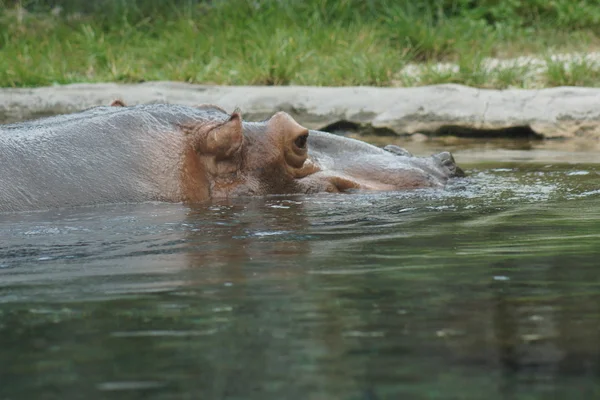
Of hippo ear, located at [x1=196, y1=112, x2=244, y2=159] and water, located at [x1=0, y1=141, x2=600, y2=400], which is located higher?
hippo ear, located at [x1=196, y1=112, x2=244, y2=159]

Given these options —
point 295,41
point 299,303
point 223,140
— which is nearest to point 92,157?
point 223,140

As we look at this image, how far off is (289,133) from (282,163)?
0.15m

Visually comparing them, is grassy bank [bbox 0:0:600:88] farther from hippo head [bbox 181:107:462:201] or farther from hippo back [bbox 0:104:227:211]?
hippo back [bbox 0:104:227:211]

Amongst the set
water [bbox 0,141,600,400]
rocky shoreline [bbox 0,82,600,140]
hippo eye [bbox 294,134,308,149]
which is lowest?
rocky shoreline [bbox 0,82,600,140]

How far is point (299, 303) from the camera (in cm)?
200

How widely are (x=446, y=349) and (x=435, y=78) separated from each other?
6784 millimetres

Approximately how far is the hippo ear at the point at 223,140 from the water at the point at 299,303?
10.2 inches

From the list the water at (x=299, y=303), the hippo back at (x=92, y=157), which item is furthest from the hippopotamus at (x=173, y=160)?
the water at (x=299, y=303)

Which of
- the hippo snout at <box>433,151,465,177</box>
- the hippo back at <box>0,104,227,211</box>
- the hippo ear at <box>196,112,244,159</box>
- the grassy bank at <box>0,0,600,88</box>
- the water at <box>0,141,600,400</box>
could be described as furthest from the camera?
the grassy bank at <box>0,0,600,88</box>

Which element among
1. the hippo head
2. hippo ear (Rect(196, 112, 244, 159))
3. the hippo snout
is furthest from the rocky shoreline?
hippo ear (Rect(196, 112, 244, 159))

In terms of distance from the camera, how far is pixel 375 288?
2156 mm

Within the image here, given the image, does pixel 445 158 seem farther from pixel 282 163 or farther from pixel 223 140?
pixel 223 140

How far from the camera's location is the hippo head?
3.79 m

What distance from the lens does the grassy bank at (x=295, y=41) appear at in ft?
28.2
